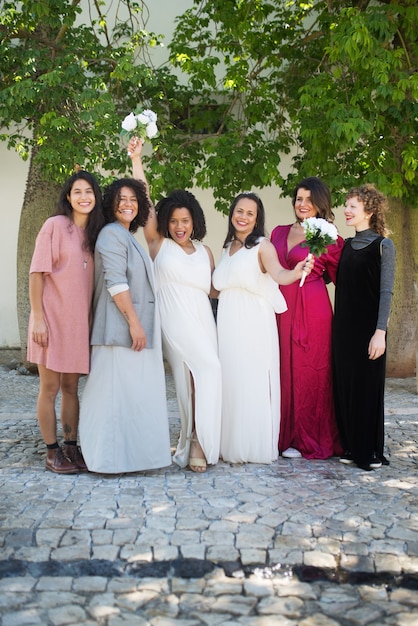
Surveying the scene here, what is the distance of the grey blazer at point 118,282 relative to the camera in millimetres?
5172

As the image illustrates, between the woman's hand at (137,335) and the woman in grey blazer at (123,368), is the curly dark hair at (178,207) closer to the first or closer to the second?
the woman in grey blazer at (123,368)

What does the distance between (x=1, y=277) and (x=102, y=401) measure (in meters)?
6.79

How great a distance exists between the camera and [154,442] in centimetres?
534

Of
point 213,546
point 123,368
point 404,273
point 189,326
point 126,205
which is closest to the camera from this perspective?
point 213,546

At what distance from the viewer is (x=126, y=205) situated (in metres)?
5.37

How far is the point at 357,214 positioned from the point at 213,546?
8.78 ft

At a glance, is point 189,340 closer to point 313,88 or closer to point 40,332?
point 40,332

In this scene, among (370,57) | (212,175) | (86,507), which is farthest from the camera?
(212,175)

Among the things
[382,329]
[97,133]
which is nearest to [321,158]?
[97,133]

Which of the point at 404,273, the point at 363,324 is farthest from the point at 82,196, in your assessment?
the point at 404,273

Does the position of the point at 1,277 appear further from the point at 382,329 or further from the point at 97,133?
the point at 382,329

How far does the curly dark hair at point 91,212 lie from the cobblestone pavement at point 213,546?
1.62 metres

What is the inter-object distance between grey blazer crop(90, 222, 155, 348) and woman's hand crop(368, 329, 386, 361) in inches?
60.6

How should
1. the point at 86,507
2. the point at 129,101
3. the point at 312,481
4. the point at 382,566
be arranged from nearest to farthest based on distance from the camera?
the point at 382,566
the point at 86,507
the point at 312,481
the point at 129,101
